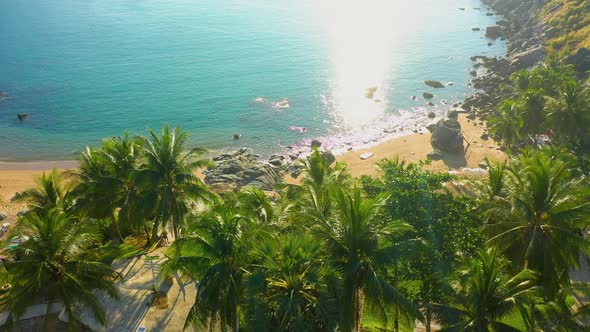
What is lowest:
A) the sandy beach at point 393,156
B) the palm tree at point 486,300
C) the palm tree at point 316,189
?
the sandy beach at point 393,156

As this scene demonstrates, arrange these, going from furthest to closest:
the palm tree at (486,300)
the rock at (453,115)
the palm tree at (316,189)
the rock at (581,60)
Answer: the rock at (453,115) < the rock at (581,60) < the palm tree at (316,189) < the palm tree at (486,300)

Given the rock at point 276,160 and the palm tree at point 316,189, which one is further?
the rock at point 276,160

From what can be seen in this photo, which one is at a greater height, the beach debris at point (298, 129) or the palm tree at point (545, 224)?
the palm tree at point (545, 224)

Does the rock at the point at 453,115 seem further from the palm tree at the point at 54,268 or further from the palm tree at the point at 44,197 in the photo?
the palm tree at the point at 54,268

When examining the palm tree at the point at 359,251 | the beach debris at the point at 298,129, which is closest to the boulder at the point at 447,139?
the beach debris at the point at 298,129

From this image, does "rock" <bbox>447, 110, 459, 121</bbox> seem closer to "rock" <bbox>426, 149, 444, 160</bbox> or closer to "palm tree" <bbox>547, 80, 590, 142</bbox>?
"rock" <bbox>426, 149, 444, 160</bbox>

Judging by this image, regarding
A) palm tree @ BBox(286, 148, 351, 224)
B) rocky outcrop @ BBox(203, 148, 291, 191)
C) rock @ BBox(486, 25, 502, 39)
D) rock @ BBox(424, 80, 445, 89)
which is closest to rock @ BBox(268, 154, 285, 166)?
rocky outcrop @ BBox(203, 148, 291, 191)
